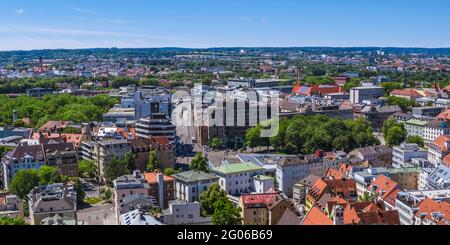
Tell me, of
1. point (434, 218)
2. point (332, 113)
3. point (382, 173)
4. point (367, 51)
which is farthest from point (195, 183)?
point (367, 51)

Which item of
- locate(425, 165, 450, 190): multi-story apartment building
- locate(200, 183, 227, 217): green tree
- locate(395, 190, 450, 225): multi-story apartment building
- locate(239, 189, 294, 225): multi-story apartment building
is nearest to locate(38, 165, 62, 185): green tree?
locate(200, 183, 227, 217): green tree

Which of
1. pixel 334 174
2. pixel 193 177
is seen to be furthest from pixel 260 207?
pixel 334 174

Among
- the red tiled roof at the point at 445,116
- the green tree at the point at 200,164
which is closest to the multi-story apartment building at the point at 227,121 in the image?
the green tree at the point at 200,164

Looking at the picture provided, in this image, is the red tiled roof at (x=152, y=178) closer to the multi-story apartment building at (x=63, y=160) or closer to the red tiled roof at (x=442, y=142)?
the multi-story apartment building at (x=63, y=160)

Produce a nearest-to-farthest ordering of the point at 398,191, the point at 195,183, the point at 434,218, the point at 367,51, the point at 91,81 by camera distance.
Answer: the point at 434,218, the point at 398,191, the point at 195,183, the point at 91,81, the point at 367,51

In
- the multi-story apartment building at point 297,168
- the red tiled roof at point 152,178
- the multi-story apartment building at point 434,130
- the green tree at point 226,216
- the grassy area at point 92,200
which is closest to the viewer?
the green tree at point 226,216

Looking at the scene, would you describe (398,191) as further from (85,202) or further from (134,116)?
(134,116)
